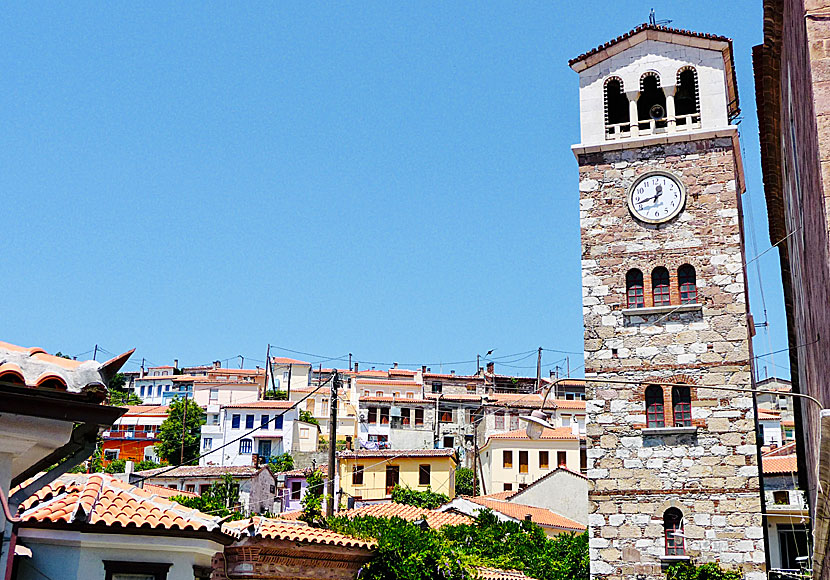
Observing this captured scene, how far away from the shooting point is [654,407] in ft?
73.9

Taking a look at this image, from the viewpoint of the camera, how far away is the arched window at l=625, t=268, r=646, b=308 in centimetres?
2331

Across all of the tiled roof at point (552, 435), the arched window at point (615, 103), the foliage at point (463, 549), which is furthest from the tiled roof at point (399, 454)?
the arched window at point (615, 103)

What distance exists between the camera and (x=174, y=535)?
13.0 m

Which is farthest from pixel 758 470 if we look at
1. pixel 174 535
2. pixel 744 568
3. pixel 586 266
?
pixel 174 535

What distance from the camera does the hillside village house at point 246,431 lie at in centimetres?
6606

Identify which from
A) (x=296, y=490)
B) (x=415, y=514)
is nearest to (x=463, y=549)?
(x=415, y=514)

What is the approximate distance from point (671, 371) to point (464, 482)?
134ft

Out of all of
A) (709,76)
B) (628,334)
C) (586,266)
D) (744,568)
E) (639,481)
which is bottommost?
(744,568)

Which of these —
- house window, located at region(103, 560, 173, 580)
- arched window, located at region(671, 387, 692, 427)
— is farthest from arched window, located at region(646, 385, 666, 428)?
house window, located at region(103, 560, 173, 580)

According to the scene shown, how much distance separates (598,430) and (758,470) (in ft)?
11.9

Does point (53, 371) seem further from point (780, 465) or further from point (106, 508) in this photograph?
point (780, 465)

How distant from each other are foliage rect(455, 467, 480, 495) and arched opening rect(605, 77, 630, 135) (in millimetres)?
38309

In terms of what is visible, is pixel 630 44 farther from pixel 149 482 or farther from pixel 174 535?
pixel 149 482

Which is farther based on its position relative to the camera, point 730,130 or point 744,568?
point 730,130
